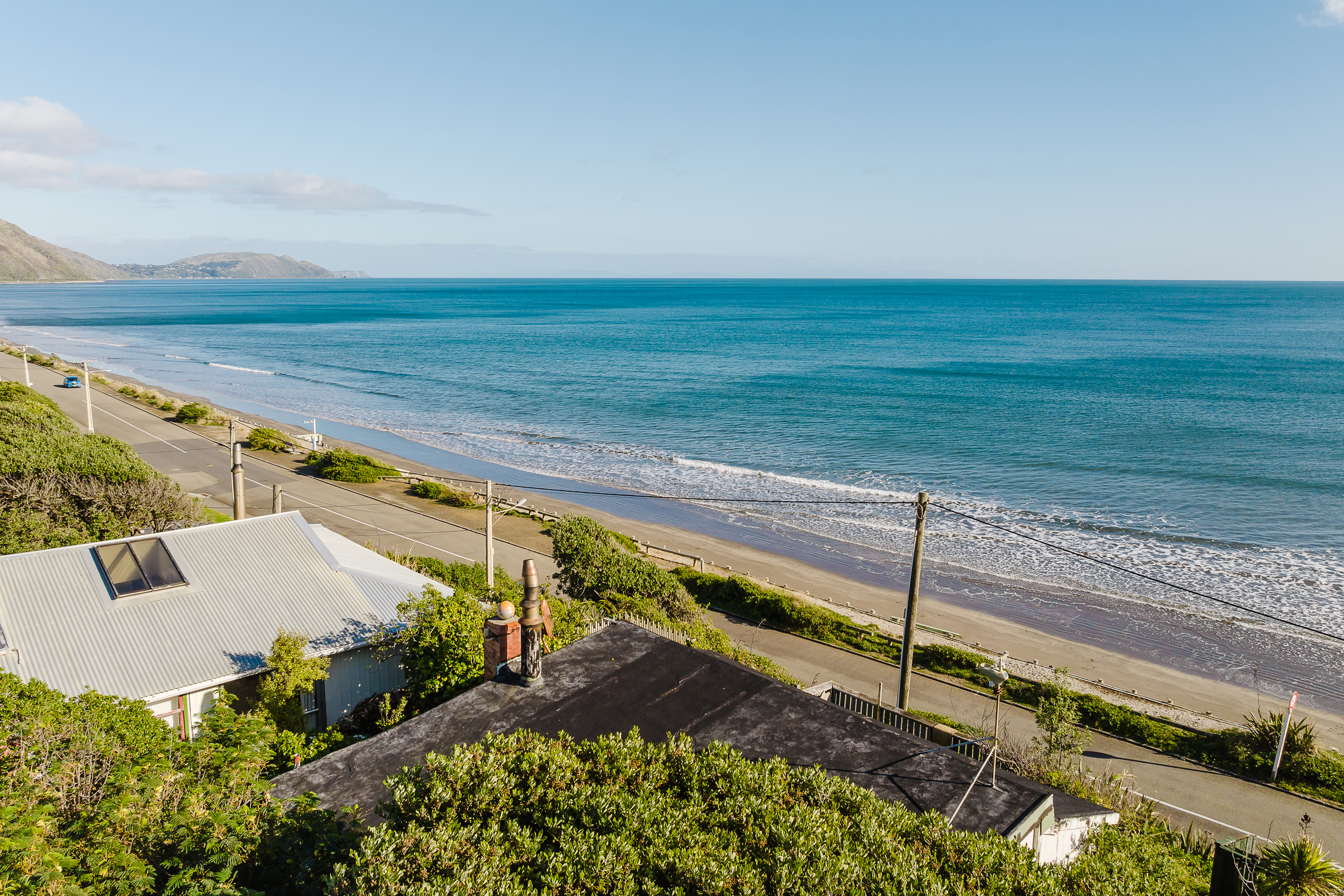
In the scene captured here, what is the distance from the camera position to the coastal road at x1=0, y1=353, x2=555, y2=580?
28.1 meters

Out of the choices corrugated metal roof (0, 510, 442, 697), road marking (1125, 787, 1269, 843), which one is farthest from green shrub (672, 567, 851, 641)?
corrugated metal roof (0, 510, 442, 697)

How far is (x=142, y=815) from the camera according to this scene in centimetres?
654

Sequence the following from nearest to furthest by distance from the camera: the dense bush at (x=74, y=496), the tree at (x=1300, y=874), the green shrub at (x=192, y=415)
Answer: the tree at (x=1300, y=874) → the dense bush at (x=74, y=496) → the green shrub at (x=192, y=415)

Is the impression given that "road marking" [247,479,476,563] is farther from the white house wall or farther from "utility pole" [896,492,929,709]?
"utility pole" [896,492,929,709]

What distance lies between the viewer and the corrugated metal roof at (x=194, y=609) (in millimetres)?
12125

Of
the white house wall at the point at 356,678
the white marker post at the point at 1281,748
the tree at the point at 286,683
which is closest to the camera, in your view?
the tree at the point at 286,683

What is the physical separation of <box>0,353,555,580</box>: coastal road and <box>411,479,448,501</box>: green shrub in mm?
1933

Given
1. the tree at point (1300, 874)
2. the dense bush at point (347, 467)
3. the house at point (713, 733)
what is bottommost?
the dense bush at point (347, 467)

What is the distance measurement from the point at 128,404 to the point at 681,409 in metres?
38.2

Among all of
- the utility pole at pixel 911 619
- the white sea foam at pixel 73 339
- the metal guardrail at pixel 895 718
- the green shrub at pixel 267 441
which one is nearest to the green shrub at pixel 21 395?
the green shrub at pixel 267 441

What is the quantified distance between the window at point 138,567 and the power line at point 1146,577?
54.3 feet

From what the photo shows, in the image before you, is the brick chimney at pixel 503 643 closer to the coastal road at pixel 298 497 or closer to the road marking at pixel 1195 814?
the road marking at pixel 1195 814

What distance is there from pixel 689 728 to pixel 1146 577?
25.9 m

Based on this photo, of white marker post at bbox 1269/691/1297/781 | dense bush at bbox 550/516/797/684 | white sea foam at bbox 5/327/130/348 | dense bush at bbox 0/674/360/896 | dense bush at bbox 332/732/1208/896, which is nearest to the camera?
dense bush at bbox 332/732/1208/896
